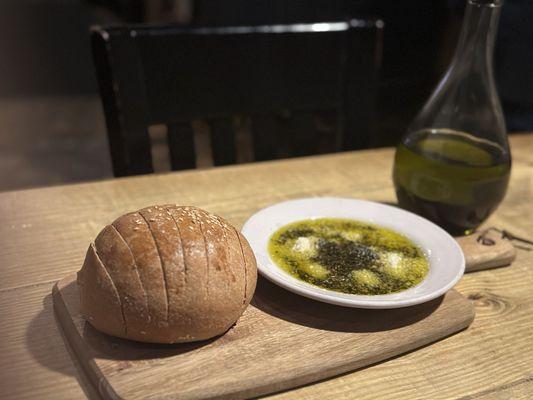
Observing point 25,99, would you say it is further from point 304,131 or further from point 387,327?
point 387,327

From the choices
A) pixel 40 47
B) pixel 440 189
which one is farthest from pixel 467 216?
pixel 40 47

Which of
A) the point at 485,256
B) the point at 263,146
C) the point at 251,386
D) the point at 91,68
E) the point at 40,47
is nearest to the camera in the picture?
the point at 251,386

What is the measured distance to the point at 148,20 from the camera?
454 centimetres

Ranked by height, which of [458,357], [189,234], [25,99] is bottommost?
[25,99]

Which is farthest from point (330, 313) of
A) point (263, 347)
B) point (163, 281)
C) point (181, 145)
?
point (181, 145)

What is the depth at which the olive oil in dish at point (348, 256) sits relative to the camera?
79cm

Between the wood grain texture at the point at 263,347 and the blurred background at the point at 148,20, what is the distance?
33.0 inches

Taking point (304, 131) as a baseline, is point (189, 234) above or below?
above

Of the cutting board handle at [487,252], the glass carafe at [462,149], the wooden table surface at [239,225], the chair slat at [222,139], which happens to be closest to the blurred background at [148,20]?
the chair slat at [222,139]

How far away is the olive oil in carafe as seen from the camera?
3.24 ft

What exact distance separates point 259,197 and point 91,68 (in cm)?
431

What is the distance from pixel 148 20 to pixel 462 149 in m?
4.03

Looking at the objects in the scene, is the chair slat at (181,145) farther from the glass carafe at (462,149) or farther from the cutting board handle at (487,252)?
the cutting board handle at (487,252)

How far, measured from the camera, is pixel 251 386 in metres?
0.63
